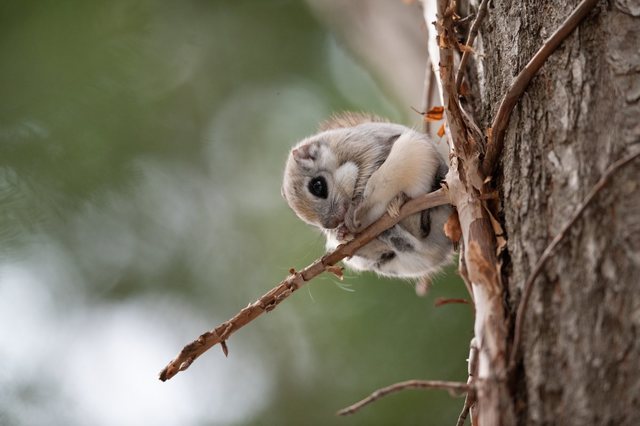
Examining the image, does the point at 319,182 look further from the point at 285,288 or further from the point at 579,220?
the point at 579,220

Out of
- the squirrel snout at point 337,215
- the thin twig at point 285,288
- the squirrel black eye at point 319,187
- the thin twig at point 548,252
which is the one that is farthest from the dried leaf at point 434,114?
the thin twig at point 548,252

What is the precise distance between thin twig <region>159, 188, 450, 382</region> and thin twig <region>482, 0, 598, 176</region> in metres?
0.18

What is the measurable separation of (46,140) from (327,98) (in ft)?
6.05

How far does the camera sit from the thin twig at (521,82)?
5.71 feet

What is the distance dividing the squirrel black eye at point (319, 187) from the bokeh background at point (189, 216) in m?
1.11

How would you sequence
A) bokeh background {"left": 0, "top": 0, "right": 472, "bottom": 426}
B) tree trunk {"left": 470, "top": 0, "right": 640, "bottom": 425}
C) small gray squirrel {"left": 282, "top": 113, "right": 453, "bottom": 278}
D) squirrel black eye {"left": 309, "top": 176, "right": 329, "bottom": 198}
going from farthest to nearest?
bokeh background {"left": 0, "top": 0, "right": 472, "bottom": 426}
squirrel black eye {"left": 309, "top": 176, "right": 329, "bottom": 198}
small gray squirrel {"left": 282, "top": 113, "right": 453, "bottom": 278}
tree trunk {"left": 470, "top": 0, "right": 640, "bottom": 425}

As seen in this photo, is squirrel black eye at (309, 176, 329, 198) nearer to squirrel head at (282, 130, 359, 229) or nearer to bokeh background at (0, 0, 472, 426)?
squirrel head at (282, 130, 359, 229)

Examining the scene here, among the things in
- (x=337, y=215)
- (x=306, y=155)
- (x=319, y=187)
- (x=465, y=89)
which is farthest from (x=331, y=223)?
(x=465, y=89)

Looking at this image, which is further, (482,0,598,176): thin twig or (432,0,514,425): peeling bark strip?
(482,0,598,176): thin twig

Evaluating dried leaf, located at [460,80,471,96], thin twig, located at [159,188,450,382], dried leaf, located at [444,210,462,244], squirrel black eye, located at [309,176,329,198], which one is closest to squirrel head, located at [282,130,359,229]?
squirrel black eye, located at [309,176,329,198]

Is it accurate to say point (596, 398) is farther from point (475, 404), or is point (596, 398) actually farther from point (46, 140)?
point (46, 140)

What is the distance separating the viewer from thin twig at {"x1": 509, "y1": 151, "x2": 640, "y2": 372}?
150 centimetres

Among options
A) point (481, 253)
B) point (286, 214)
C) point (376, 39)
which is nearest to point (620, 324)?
point (481, 253)

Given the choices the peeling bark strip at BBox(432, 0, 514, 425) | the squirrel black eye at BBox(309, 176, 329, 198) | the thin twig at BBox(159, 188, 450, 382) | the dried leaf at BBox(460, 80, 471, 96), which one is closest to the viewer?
the peeling bark strip at BBox(432, 0, 514, 425)
